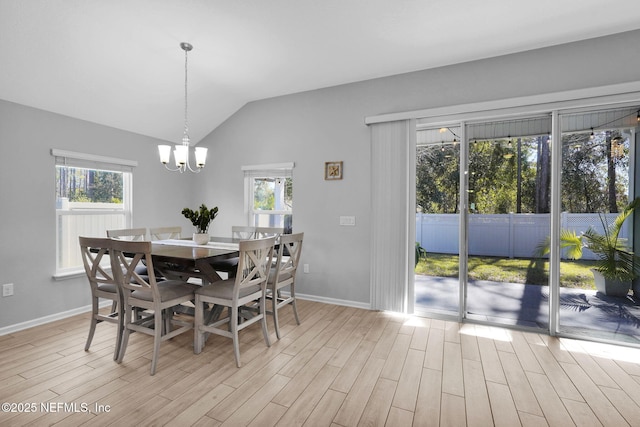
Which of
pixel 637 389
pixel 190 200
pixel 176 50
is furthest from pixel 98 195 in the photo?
pixel 637 389

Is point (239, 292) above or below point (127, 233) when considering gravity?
below

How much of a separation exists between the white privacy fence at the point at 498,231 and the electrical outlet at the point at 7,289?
13.7 ft

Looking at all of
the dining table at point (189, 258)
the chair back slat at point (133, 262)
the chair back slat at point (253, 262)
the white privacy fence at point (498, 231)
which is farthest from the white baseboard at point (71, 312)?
the chair back slat at point (133, 262)

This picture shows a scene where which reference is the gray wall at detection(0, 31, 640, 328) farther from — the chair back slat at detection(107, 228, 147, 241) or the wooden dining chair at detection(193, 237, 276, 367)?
the wooden dining chair at detection(193, 237, 276, 367)

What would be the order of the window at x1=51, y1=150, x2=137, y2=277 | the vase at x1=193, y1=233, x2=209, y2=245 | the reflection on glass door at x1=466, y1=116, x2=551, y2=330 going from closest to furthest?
the reflection on glass door at x1=466, y1=116, x2=551, y2=330 → the vase at x1=193, y1=233, x2=209, y2=245 → the window at x1=51, y1=150, x2=137, y2=277

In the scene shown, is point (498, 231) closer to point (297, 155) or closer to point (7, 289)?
point (297, 155)

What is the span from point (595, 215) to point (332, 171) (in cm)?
264

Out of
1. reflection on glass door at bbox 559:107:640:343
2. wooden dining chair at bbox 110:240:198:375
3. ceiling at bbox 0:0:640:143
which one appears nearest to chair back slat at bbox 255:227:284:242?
wooden dining chair at bbox 110:240:198:375

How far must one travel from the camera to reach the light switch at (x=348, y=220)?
3.64m

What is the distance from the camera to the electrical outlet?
111 inches

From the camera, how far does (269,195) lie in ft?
14.1

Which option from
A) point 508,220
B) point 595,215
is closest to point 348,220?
point 508,220

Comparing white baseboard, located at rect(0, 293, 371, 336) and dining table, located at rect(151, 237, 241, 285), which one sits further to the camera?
white baseboard, located at rect(0, 293, 371, 336)

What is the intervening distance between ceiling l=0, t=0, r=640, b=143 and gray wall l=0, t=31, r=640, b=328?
162mm
